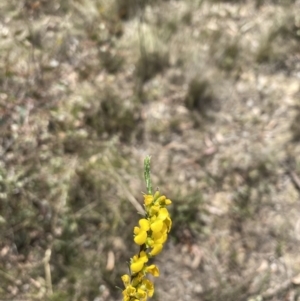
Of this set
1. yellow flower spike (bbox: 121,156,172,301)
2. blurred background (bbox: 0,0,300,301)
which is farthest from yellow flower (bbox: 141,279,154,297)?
blurred background (bbox: 0,0,300,301)

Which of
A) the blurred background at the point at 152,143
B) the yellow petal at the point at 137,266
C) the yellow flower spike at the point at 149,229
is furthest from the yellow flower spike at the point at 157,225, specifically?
the blurred background at the point at 152,143

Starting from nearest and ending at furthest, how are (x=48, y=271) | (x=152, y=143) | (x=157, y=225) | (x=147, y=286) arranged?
(x=157, y=225), (x=147, y=286), (x=48, y=271), (x=152, y=143)

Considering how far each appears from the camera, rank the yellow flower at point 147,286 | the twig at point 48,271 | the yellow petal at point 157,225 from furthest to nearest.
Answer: the twig at point 48,271
the yellow flower at point 147,286
the yellow petal at point 157,225

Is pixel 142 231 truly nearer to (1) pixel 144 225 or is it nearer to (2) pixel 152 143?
(1) pixel 144 225

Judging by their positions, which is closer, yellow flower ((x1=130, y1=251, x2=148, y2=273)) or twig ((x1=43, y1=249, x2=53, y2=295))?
yellow flower ((x1=130, y1=251, x2=148, y2=273))

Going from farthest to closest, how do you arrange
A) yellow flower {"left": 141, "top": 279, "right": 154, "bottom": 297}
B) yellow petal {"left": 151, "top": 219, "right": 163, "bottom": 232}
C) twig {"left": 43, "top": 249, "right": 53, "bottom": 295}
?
twig {"left": 43, "top": 249, "right": 53, "bottom": 295} < yellow flower {"left": 141, "top": 279, "right": 154, "bottom": 297} < yellow petal {"left": 151, "top": 219, "right": 163, "bottom": 232}

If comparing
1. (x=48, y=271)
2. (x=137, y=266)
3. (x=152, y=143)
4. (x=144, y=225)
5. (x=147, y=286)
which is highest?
(x=144, y=225)

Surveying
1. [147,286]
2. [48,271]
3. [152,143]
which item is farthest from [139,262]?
[152,143]

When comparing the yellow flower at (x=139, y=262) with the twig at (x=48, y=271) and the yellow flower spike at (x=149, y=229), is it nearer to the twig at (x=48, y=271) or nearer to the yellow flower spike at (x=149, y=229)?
the yellow flower spike at (x=149, y=229)

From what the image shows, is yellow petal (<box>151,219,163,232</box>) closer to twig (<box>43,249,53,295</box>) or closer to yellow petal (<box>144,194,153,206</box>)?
yellow petal (<box>144,194,153,206</box>)
